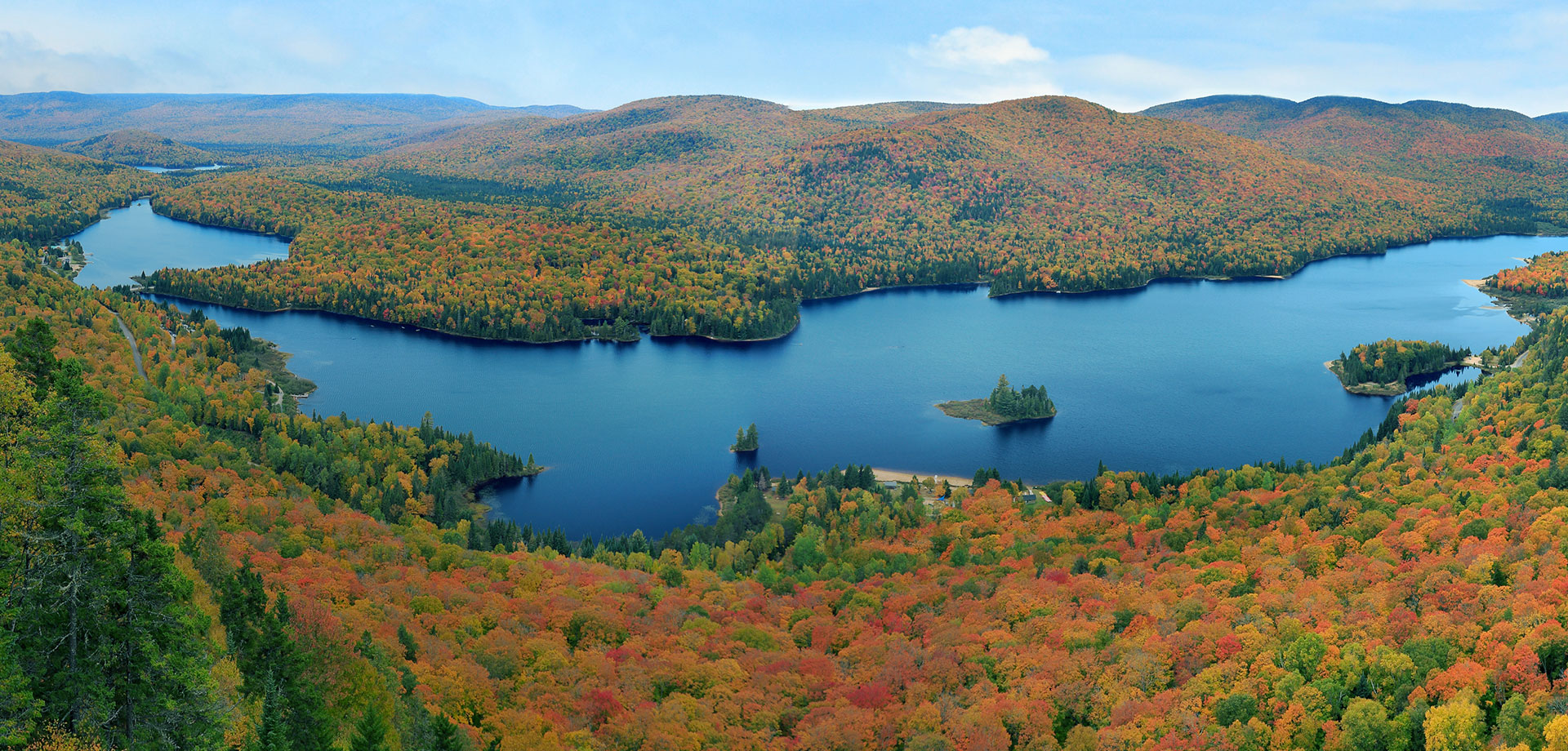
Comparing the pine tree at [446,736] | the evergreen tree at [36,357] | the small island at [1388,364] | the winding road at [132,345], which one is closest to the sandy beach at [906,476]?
the pine tree at [446,736]

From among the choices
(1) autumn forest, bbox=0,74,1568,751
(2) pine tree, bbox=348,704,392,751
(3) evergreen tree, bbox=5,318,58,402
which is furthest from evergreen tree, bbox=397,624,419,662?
(3) evergreen tree, bbox=5,318,58,402

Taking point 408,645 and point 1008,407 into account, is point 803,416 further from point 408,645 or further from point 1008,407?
point 408,645

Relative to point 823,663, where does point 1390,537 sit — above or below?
above

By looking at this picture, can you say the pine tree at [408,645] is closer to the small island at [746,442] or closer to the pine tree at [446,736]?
the pine tree at [446,736]

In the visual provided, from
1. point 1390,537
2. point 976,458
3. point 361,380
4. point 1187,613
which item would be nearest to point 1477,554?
point 1390,537

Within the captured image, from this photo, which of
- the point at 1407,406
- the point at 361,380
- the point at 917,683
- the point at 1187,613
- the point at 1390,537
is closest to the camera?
the point at 917,683

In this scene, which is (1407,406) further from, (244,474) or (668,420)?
(244,474)

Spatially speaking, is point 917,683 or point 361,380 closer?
point 917,683
